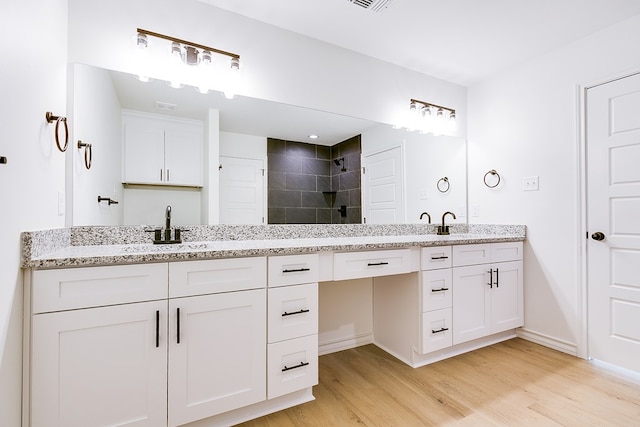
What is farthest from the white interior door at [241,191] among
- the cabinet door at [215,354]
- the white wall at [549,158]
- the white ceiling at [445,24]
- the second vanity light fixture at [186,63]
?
the white wall at [549,158]

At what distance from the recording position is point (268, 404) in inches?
62.1

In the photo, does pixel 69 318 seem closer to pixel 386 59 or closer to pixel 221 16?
pixel 221 16

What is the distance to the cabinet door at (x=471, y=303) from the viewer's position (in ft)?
7.07

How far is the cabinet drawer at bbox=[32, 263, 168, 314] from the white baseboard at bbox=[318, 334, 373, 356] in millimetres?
1384

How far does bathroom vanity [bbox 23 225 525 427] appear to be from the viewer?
1.13m

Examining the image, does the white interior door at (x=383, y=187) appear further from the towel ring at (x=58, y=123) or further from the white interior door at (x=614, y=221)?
the towel ring at (x=58, y=123)

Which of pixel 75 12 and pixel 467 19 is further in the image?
pixel 467 19

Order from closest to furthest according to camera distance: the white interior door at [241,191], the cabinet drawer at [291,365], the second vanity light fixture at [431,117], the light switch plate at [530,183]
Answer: the cabinet drawer at [291,365] → the white interior door at [241,191] → the light switch plate at [530,183] → the second vanity light fixture at [431,117]

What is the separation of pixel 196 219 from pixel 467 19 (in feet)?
7.11

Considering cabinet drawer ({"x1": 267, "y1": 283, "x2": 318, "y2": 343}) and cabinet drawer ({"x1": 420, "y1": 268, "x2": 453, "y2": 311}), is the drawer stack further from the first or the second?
cabinet drawer ({"x1": 267, "y1": 283, "x2": 318, "y2": 343})

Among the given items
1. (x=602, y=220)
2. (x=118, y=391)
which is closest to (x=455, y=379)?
(x=602, y=220)

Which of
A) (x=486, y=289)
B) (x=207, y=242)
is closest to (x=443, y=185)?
(x=486, y=289)

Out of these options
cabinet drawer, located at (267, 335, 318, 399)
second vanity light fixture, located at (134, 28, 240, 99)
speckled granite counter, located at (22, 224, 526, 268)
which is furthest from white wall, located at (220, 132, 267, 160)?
cabinet drawer, located at (267, 335, 318, 399)

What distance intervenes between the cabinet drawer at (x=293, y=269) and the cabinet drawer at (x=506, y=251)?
5.08 feet
